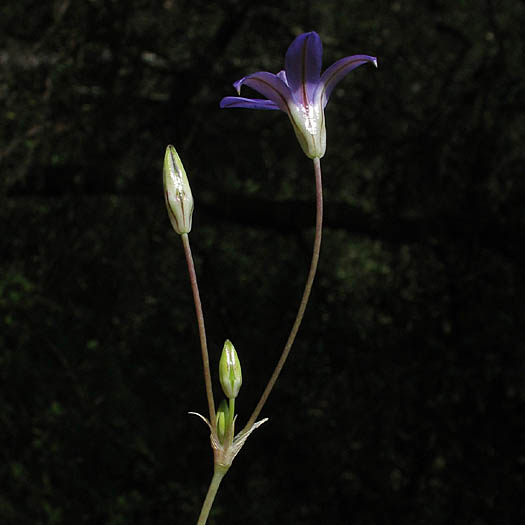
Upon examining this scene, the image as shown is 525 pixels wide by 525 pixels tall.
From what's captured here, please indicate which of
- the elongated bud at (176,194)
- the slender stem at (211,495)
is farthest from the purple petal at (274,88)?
the slender stem at (211,495)

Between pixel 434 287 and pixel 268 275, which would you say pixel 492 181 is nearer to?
pixel 434 287

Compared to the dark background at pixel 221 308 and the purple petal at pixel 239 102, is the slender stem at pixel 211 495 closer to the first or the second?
the purple petal at pixel 239 102

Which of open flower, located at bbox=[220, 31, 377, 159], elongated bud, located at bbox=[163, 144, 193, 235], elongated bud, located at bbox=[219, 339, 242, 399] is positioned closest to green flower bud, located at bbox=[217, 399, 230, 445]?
elongated bud, located at bbox=[219, 339, 242, 399]

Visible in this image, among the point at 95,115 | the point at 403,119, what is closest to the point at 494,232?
the point at 403,119

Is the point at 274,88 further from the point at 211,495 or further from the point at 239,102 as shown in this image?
the point at 211,495

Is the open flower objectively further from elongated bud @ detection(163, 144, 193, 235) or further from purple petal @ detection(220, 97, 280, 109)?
elongated bud @ detection(163, 144, 193, 235)

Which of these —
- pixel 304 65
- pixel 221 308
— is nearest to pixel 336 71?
pixel 304 65
